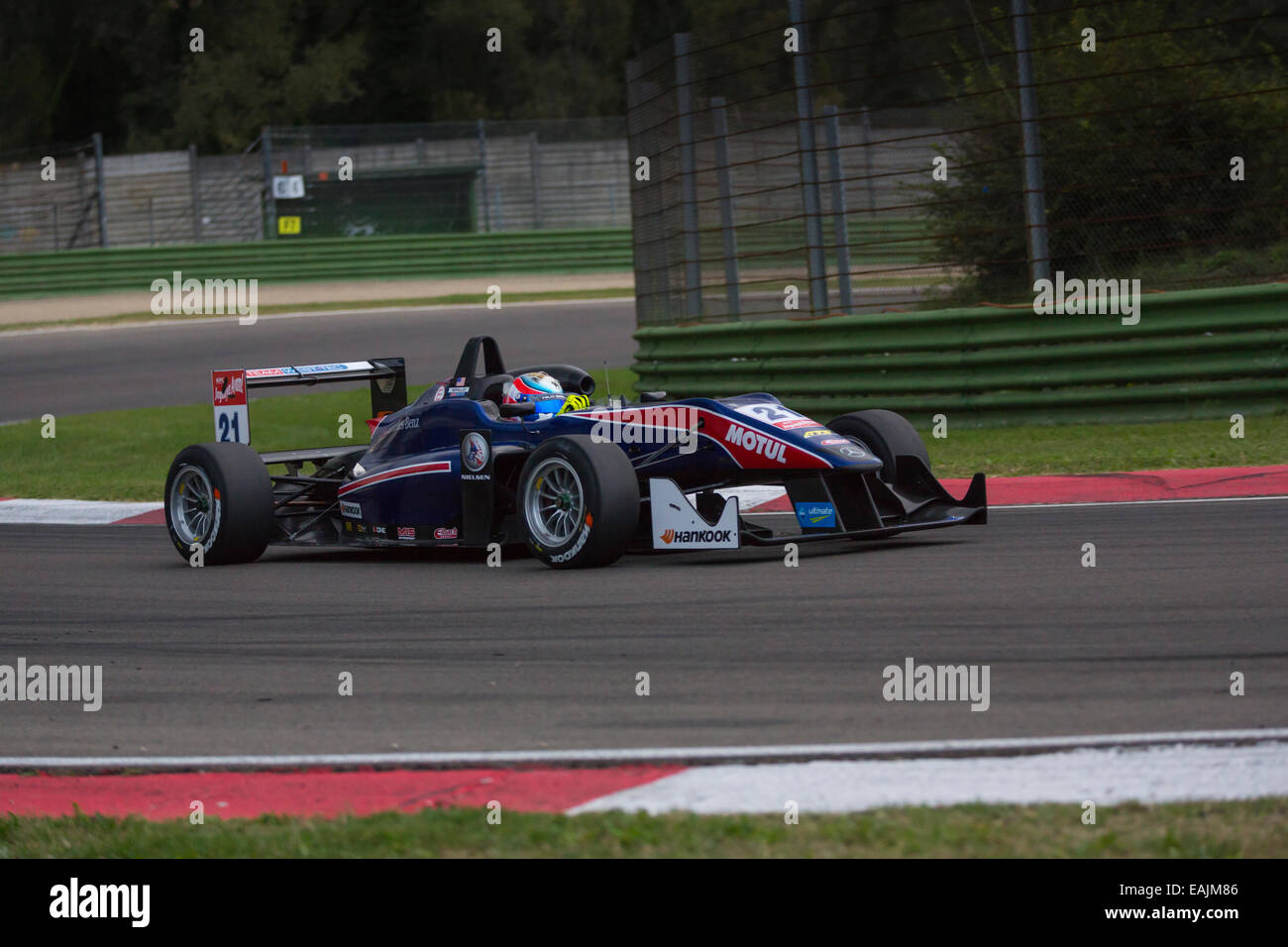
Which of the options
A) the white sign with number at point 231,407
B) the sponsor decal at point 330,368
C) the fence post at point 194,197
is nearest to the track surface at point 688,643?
the white sign with number at point 231,407

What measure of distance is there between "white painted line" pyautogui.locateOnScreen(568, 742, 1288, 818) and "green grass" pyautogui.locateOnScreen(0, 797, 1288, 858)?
0.10m

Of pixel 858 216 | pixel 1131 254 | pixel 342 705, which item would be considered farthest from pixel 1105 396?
pixel 342 705

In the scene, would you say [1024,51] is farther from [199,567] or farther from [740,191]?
[199,567]

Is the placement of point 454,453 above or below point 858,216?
below

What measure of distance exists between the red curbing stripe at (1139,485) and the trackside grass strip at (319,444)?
29 cm

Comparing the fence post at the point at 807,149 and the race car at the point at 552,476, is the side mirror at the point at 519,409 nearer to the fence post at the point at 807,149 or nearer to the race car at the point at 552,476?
the race car at the point at 552,476

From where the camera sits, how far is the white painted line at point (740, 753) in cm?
460

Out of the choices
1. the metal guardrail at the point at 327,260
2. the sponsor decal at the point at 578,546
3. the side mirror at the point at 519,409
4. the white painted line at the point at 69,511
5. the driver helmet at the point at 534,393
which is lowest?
the sponsor decal at the point at 578,546

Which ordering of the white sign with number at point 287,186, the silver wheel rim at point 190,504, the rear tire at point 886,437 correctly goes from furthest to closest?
the white sign with number at point 287,186, the silver wheel rim at point 190,504, the rear tire at point 886,437

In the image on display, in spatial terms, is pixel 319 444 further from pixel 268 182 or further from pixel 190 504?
pixel 268 182

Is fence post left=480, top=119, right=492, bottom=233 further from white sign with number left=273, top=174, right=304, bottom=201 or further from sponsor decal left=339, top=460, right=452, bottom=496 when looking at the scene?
sponsor decal left=339, top=460, right=452, bottom=496

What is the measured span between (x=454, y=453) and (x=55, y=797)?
4453 mm

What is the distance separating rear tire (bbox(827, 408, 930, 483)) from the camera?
8.74 metres
